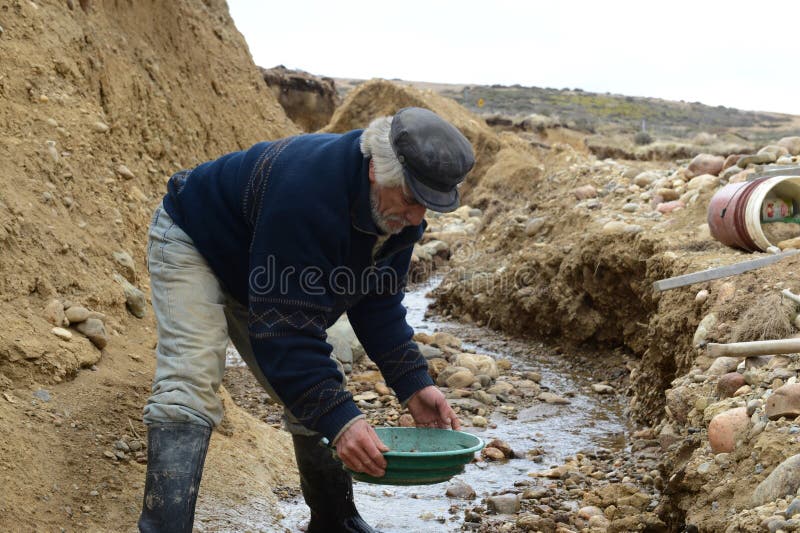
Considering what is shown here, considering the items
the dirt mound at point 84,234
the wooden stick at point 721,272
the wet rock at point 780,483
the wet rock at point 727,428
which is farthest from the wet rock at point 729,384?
the dirt mound at point 84,234

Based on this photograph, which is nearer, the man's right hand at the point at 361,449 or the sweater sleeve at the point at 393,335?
the man's right hand at the point at 361,449

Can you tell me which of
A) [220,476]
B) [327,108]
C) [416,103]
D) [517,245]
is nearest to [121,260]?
[220,476]

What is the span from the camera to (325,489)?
3.79 m

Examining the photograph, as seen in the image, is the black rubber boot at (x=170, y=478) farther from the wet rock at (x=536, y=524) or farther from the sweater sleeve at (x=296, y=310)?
the wet rock at (x=536, y=524)

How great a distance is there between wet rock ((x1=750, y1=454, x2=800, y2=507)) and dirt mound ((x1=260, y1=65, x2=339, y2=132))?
58.4 ft

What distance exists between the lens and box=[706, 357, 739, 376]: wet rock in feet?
14.0

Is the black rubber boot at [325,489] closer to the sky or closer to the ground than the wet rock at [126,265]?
closer to the ground

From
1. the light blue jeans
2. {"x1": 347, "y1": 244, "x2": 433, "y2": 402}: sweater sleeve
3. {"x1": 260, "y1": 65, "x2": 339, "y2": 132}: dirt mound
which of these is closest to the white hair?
{"x1": 347, "y1": 244, "x2": 433, "y2": 402}: sweater sleeve

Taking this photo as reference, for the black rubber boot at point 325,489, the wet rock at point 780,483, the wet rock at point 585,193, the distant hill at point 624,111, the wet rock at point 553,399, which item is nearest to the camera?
the wet rock at point 780,483

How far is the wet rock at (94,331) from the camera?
14.0 ft

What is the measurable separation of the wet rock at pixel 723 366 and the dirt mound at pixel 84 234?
2186 mm

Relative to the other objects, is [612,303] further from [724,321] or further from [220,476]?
[220,476]

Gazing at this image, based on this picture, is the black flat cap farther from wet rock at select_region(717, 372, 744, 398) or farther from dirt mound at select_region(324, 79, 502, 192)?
dirt mound at select_region(324, 79, 502, 192)

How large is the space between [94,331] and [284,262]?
6.02 ft
